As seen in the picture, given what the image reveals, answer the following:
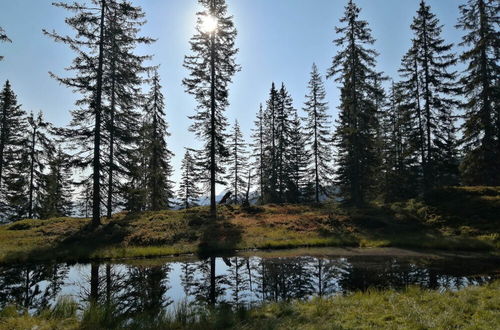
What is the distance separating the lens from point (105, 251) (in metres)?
16.3

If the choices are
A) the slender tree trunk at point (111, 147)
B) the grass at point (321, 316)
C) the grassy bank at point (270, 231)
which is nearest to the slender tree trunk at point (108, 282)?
the grass at point (321, 316)

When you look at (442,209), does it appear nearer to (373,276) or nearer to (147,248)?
(373,276)

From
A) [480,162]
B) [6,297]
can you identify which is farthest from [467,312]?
[480,162]

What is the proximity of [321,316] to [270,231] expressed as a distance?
13962 millimetres

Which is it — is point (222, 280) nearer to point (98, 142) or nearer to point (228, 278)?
point (228, 278)

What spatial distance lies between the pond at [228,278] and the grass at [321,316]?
92 centimetres

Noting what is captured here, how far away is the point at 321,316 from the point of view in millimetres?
7031

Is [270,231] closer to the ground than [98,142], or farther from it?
closer to the ground

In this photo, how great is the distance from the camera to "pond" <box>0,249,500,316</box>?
941 centimetres

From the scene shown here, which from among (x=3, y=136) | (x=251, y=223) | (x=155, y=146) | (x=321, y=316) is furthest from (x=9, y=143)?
(x=321, y=316)

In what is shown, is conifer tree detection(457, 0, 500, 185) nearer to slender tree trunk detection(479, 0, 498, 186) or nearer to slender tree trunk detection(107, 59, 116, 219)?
slender tree trunk detection(479, 0, 498, 186)

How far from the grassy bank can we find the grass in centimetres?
942

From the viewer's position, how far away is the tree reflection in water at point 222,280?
929cm

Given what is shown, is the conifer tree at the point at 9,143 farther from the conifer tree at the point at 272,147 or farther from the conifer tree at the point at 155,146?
the conifer tree at the point at 272,147
